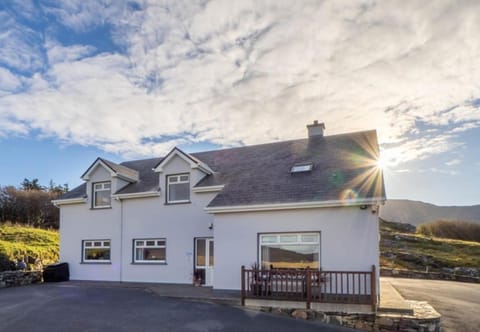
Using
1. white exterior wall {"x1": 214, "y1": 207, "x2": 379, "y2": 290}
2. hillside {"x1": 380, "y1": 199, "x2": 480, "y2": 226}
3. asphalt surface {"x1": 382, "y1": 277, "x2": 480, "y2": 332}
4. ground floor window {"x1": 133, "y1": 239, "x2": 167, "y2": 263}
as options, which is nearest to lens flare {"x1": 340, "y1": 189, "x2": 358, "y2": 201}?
white exterior wall {"x1": 214, "y1": 207, "x2": 379, "y2": 290}

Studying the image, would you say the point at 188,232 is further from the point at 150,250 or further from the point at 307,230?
the point at 307,230

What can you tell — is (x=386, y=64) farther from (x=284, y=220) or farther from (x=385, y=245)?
(x=385, y=245)

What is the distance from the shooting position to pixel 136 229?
1808 cm

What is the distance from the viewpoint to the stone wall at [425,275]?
23155 mm

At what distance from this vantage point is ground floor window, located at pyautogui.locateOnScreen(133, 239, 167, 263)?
17438 mm

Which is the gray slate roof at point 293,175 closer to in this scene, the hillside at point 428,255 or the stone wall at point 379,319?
the stone wall at point 379,319

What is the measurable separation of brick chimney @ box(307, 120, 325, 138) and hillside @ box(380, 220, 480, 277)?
13.2 metres

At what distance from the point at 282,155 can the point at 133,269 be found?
880 cm

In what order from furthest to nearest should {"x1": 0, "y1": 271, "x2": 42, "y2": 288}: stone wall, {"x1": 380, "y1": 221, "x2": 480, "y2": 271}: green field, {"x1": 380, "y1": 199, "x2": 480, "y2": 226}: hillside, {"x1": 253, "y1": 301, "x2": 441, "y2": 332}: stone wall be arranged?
{"x1": 380, "y1": 199, "x2": 480, "y2": 226}: hillside → {"x1": 380, "y1": 221, "x2": 480, "y2": 271}: green field → {"x1": 0, "y1": 271, "x2": 42, "y2": 288}: stone wall → {"x1": 253, "y1": 301, "x2": 441, "y2": 332}: stone wall

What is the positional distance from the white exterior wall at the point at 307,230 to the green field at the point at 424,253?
52.9 feet

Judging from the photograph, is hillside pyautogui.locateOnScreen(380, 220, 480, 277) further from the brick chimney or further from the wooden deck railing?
the wooden deck railing

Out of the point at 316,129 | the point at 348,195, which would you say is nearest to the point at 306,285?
the point at 348,195

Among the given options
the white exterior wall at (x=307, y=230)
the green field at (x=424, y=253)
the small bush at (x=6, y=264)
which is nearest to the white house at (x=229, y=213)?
the white exterior wall at (x=307, y=230)

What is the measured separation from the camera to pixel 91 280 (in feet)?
61.6
